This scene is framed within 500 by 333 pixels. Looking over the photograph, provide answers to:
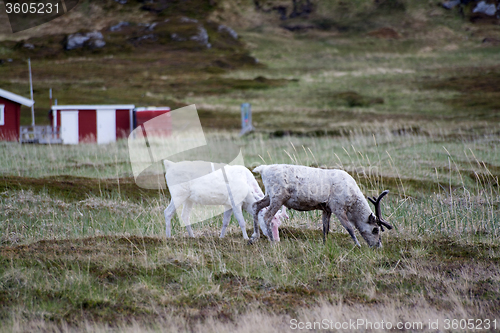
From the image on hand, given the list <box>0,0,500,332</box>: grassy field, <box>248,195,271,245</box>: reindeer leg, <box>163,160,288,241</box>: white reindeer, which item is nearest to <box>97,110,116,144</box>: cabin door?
<box>0,0,500,332</box>: grassy field

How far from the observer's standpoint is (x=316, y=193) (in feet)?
21.7

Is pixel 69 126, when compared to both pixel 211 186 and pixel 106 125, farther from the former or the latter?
pixel 211 186

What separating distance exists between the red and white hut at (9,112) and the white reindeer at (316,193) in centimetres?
2787

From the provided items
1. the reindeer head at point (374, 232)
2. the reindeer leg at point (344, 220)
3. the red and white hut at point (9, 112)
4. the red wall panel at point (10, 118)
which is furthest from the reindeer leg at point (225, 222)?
the red wall panel at point (10, 118)

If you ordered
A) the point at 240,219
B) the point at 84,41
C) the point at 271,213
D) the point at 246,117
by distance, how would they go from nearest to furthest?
the point at 271,213
the point at 240,219
the point at 246,117
the point at 84,41

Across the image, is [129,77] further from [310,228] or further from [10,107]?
[310,228]

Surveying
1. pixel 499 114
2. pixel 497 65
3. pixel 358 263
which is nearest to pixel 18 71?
pixel 499 114

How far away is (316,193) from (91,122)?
31.0 meters

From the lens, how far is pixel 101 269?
604cm

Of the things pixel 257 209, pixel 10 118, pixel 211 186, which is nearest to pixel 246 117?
pixel 10 118

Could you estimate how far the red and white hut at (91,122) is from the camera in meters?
Result: 34.2

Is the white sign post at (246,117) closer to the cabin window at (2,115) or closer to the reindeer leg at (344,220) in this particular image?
the cabin window at (2,115)

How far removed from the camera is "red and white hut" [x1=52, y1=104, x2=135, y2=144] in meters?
34.2

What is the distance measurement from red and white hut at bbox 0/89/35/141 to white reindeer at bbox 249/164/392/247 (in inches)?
1097
